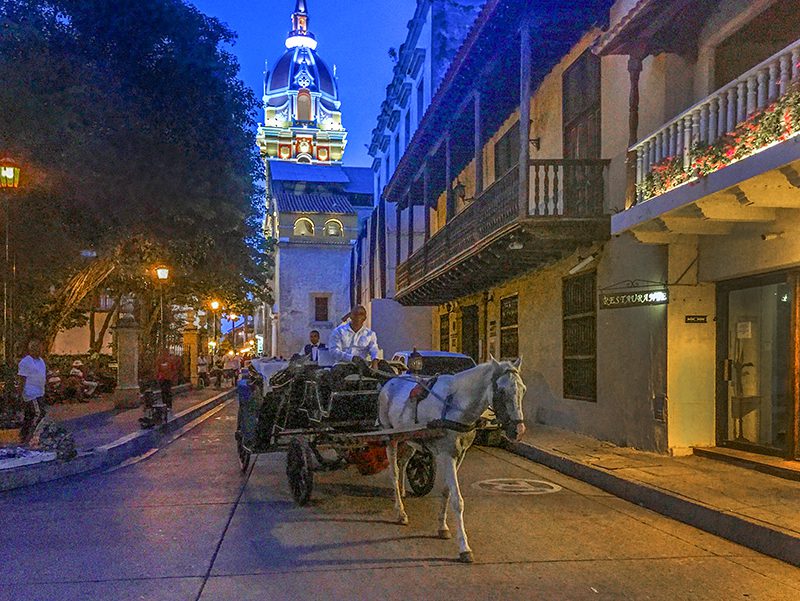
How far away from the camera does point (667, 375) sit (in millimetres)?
11180

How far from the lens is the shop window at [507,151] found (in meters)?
18.0

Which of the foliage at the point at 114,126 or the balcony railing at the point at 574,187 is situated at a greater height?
the foliage at the point at 114,126

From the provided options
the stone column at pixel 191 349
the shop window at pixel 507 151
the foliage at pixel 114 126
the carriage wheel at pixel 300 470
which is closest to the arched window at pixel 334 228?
the stone column at pixel 191 349

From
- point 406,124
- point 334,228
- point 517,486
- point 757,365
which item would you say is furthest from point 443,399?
point 334,228

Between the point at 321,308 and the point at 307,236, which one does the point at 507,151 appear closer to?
the point at 321,308

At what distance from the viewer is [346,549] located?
21.2ft

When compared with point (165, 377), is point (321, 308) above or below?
above

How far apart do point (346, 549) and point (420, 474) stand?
2388 millimetres

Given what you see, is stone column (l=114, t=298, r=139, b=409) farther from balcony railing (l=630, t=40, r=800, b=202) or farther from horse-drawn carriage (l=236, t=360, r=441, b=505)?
balcony railing (l=630, t=40, r=800, b=202)

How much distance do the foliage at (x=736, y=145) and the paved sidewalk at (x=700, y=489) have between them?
147 inches

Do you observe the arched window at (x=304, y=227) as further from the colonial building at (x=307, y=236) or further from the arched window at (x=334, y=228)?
the arched window at (x=334, y=228)

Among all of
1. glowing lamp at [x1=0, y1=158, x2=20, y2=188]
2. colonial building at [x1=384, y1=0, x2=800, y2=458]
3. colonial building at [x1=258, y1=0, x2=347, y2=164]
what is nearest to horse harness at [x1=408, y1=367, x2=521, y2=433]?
colonial building at [x1=384, y1=0, x2=800, y2=458]

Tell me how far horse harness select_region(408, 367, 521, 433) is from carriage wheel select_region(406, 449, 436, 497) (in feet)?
5.75

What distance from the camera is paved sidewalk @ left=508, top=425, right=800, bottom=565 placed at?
6902 millimetres
